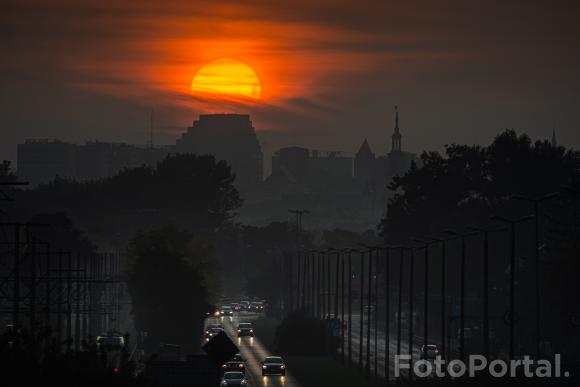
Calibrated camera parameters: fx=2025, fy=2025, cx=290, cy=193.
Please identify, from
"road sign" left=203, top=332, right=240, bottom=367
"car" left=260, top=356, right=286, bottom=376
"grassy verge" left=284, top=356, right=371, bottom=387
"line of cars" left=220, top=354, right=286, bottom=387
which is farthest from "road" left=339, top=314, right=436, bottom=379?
"road sign" left=203, top=332, right=240, bottom=367

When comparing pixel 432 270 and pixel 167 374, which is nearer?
pixel 167 374

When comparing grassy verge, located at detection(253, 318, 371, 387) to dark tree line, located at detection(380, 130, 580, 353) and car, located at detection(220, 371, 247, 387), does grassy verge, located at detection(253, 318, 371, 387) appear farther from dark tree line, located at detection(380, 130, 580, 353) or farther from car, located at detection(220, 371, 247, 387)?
dark tree line, located at detection(380, 130, 580, 353)

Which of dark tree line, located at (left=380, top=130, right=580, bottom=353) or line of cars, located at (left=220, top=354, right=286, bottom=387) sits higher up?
dark tree line, located at (left=380, top=130, right=580, bottom=353)

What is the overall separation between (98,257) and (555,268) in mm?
54838

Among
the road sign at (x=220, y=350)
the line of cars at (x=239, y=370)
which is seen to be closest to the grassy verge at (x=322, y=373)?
the line of cars at (x=239, y=370)

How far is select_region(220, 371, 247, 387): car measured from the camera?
9188 centimetres

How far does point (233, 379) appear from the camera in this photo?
93062 mm

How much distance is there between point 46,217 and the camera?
187 metres

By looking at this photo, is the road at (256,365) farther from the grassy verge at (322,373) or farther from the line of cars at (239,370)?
the grassy verge at (322,373)

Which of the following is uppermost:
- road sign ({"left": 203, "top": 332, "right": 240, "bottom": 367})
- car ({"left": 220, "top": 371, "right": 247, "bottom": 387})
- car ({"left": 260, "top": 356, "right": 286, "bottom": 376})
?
road sign ({"left": 203, "top": 332, "right": 240, "bottom": 367})

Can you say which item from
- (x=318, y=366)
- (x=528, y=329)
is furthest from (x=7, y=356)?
(x=528, y=329)

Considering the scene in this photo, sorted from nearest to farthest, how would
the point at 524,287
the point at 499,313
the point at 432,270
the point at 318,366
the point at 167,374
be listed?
the point at 167,374, the point at 318,366, the point at 524,287, the point at 499,313, the point at 432,270

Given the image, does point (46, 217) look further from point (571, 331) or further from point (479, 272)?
point (571, 331)

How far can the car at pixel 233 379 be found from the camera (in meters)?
91.9
